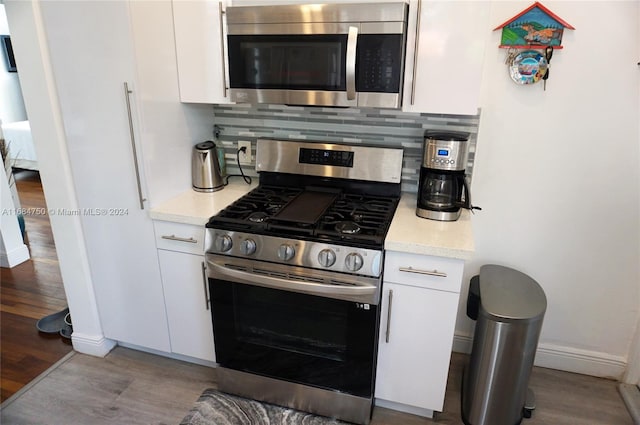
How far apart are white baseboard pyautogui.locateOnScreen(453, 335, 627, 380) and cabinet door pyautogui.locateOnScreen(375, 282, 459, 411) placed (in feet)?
2.75

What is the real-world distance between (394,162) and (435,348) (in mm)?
891

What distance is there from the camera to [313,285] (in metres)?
1.73

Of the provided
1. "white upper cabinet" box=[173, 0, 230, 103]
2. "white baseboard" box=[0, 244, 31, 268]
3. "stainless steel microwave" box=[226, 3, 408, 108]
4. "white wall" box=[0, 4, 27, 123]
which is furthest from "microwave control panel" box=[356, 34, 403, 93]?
"white wall" box=[0, 4, 27, 123]

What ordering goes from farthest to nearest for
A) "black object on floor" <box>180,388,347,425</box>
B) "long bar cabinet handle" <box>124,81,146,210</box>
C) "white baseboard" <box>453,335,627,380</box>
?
"white baseboard" <box>453,335,627,380</box> < "black object on floor" <box>180,388,347,425</box> < "long bar cabinet handle" <box>124,81,146,210</box>

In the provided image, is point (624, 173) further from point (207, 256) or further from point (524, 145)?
point (207, 256)

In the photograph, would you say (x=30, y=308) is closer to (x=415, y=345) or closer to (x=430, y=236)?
(x=415, y=345)

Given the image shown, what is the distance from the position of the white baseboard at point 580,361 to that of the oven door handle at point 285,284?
1.32m

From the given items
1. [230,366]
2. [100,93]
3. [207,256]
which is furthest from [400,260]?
[100,93]

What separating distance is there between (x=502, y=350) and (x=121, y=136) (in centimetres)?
194

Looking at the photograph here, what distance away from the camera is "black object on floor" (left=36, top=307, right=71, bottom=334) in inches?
102

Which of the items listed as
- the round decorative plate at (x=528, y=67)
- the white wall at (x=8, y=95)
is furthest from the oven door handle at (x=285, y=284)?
the white wall at (x=8, y=95)

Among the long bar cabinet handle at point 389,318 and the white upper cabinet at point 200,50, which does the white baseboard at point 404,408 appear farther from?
the white upper cabinet at point 200,50

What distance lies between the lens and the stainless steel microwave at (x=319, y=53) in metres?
1.74

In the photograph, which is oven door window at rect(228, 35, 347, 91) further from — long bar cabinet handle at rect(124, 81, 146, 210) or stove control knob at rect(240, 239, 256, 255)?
stove control knob at rect(240, 239, 256, 255)
